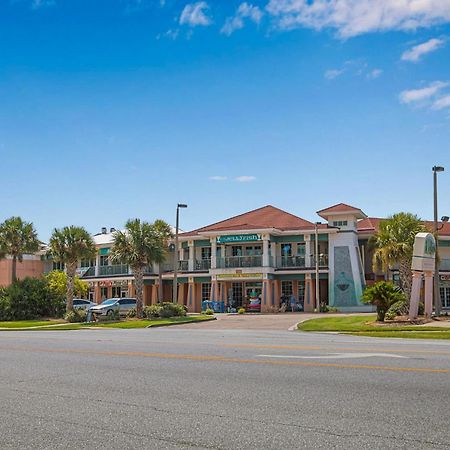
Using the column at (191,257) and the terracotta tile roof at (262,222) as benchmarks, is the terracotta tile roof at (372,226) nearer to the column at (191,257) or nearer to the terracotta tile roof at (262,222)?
the terracotta tile roof at (262,222)

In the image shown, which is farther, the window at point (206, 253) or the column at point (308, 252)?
the window at point (206, 253)

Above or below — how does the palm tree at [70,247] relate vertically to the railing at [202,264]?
above

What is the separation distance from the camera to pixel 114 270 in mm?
58875

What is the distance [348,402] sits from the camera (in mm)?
8008

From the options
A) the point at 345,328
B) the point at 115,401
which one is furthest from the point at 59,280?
the point at 115,401

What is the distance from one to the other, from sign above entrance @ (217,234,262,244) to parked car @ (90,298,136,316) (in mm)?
8702

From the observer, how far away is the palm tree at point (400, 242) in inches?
1314

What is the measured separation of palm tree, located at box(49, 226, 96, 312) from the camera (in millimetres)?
44000

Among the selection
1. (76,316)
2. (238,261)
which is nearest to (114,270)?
(238,261)

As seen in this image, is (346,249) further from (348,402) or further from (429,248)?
(348,402)

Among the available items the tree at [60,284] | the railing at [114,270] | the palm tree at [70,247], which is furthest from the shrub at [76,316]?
the railing at [114,270]

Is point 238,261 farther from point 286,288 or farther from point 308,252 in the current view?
point 308,252

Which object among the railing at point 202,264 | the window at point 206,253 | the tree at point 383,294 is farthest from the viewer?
the window at point 206,253

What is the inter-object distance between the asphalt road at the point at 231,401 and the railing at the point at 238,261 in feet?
117
